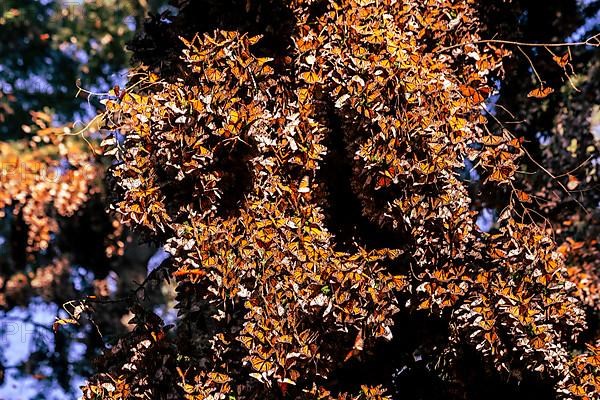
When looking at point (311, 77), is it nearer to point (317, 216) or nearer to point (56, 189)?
point (317, 216)

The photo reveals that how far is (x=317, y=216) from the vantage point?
286cm

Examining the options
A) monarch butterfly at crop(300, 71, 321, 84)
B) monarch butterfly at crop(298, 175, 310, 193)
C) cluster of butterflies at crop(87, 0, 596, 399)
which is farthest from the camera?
monarch butterfly at crop(300, 71, 321, 84)

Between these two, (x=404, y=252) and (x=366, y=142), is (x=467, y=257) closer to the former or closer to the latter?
(x=404, y=252)

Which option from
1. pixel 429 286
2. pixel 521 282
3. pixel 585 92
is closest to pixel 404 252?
pixel 429 286

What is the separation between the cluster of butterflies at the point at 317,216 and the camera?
263cm

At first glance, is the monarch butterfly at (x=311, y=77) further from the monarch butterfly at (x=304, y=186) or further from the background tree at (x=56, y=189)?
the background tree at (x=56, y=189)

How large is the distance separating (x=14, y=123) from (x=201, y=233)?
8.22 meters

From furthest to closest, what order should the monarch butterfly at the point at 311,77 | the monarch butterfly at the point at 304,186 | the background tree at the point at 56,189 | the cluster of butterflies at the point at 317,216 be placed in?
the background tree at the point at 56,189
the monarch butterfly at the point at 311,77
the monarch butterfly at the point at 304,186
the cluster of butterflies at the point at 317,216

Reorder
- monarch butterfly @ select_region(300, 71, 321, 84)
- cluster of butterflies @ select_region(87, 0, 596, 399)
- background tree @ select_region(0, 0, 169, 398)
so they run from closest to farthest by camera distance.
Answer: cluster of butterflies @ select_region(87, 0, 596, 399), monarch butterfly @ select_region(300, 71, 321, 84), background tree @ select_region(0, 0, 169, 398)

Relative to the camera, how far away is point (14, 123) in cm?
983

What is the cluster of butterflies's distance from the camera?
2.63m

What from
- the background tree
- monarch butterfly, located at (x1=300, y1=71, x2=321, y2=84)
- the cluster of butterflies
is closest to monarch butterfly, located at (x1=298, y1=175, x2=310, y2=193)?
the cluster of butterflies

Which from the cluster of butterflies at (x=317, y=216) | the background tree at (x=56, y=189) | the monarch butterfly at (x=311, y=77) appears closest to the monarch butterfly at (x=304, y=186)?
the cluster of butterflies at (x=317, y=216)

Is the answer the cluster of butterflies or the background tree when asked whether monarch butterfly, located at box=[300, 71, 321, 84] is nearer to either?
the cluster of butterflies
